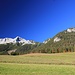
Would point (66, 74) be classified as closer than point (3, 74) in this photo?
No

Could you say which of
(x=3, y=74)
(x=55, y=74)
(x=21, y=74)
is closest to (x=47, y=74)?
(x=55, y=74)

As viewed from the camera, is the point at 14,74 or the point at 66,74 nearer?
the point at 14,74

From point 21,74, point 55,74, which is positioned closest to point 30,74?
point 21,74

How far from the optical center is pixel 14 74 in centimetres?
2739

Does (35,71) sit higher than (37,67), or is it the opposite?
(37,67)

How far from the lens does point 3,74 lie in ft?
89.0

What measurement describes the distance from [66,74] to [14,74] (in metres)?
7.23

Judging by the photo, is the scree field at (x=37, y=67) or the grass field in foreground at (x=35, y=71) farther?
the scree field at (x=37, y=67)

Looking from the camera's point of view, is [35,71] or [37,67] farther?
[37,67]

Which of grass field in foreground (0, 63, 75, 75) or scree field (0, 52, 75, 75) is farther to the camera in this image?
scree field (0, 52, 75, 75)

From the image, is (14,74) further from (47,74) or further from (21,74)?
(47,74)

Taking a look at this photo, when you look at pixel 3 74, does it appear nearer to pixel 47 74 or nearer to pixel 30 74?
pixel 30 74

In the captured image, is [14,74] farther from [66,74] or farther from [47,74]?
[66,74]

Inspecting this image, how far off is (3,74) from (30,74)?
3.51 m
